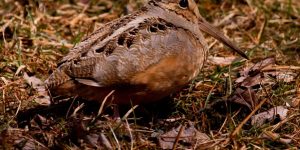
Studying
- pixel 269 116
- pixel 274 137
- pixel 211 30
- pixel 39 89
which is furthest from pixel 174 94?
pixel 39 89

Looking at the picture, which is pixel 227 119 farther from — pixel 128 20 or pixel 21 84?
pixel 21 84

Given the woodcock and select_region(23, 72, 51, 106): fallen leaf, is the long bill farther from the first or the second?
select_region(23, 72, 51, 106): fallen leaf

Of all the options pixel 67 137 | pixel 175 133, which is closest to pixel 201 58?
pixel 175 133

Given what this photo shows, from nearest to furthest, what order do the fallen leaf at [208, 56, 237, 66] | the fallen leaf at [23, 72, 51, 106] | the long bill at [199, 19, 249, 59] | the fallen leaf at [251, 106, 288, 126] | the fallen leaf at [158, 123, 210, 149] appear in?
1. the fallen leaf at [158, 123, 210, 149]
2. the fallen leaf at [251, 106, 288, 126]
3. the fallen leaf at [23, 72, 51, 106]
4. the long bill at [199, 19, 249, 59]
5. the fallen leaf at [208, 56, 237, 66]

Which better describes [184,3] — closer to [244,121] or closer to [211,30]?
[211,30]

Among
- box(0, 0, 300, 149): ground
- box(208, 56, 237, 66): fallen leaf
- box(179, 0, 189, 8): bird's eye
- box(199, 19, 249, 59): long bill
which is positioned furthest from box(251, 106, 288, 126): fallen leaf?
box(208, 56, 237, 66): fallen leaf

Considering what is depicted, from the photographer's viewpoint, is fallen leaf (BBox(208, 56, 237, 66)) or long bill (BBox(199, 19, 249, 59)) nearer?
long bill (BBox(199, 19, 249, 59))
